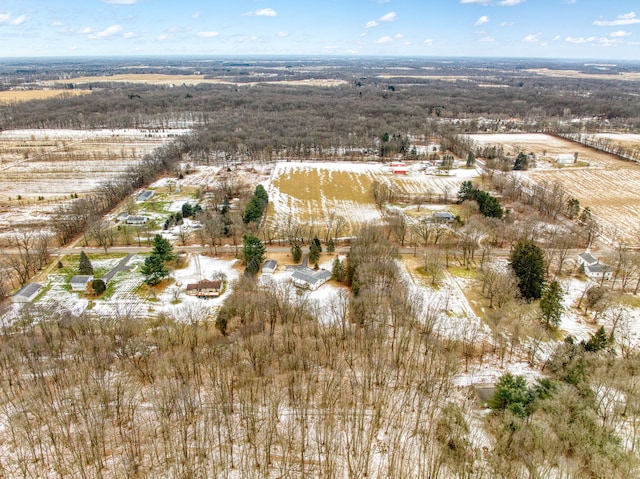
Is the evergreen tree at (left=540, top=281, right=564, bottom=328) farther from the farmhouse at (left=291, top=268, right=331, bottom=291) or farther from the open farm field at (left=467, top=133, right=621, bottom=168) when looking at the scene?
the open farm field at (left=467, top=133, right=621, bottom=168)

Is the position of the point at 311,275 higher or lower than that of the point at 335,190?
lower

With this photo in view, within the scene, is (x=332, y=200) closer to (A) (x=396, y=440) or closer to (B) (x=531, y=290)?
(B) (x=531, y=290)

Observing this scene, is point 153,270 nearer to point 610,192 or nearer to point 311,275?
point 311,275

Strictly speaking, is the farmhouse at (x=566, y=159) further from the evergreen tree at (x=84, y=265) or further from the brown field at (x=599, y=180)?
the evergreen tree at (x=84, y=265)

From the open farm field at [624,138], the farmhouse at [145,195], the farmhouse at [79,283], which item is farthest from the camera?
the open farm field at [624,138]

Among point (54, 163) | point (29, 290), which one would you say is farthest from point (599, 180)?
point (54, 163)

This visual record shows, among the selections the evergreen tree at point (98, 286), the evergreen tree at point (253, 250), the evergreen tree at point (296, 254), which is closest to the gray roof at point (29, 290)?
the evergreen tree at point (98, 286)

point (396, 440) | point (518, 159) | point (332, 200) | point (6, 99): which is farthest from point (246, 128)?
point (6, 99)
